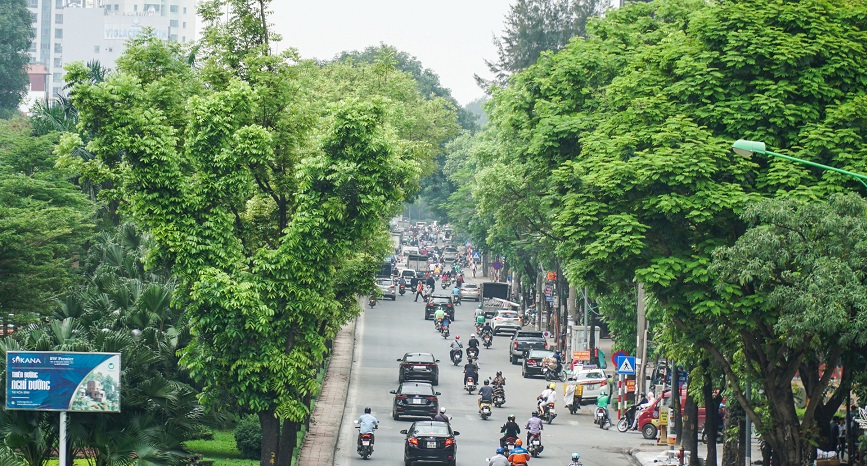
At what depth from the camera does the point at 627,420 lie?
140 feet

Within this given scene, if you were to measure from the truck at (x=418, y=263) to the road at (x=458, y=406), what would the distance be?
79.2ft

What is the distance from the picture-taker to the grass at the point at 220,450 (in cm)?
3134

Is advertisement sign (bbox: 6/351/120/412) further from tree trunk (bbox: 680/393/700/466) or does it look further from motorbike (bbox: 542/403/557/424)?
motorbike (bbox: 542/403/557/424)

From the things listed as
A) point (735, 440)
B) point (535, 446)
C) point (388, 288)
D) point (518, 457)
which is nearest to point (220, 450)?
point (518, 457)

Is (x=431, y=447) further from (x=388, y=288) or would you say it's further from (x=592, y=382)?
(x=388, y=288)

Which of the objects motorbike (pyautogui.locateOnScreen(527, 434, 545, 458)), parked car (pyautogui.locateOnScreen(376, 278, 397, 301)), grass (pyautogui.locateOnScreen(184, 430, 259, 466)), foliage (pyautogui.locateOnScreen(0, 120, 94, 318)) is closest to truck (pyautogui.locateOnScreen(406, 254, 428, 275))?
parked car (pyautogui.locateOnScreen(376, 278, 397, 301))

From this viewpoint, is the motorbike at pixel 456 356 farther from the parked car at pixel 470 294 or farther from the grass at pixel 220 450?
the parked car at pixel 470 294

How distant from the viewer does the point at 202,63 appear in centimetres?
3075

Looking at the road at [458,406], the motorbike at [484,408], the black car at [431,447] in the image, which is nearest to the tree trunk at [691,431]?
the road at [458,406]

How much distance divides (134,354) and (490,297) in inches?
2264

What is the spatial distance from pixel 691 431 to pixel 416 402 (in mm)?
9849

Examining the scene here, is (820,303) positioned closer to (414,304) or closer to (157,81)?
(157,81)

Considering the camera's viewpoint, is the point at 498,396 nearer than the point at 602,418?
No

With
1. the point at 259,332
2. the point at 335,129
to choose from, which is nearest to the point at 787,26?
the point at 335,129
